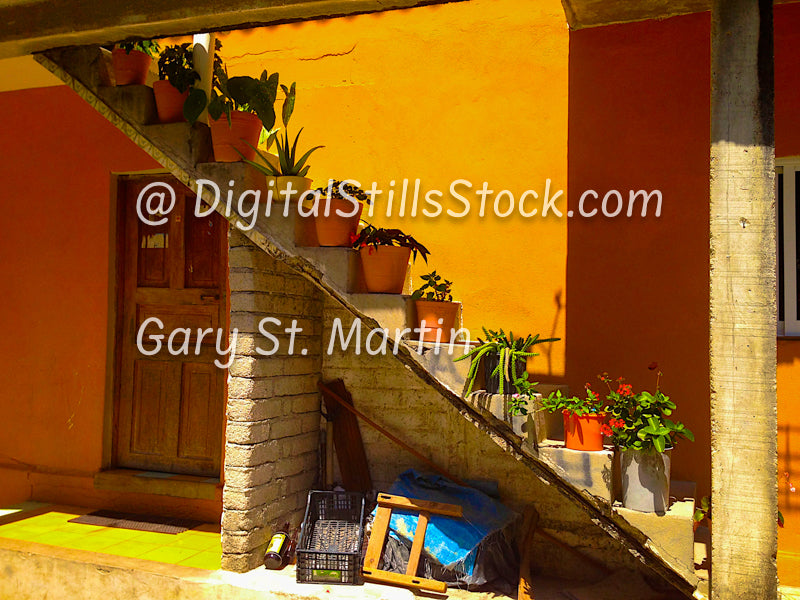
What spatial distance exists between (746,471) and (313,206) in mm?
2710

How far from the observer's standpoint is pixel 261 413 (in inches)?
182

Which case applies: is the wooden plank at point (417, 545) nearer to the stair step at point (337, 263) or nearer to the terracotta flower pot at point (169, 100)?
the stair step at point (337, 263)

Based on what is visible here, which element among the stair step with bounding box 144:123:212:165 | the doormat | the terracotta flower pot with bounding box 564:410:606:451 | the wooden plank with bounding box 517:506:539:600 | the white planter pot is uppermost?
the stair step with bounding box 144:123:212:165

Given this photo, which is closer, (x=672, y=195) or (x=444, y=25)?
(x=672, y=195)

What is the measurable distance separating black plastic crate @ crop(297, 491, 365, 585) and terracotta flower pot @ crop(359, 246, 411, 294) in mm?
1604

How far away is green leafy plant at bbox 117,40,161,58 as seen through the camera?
4.53 metres

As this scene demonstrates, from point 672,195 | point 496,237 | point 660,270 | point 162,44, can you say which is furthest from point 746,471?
point 162,44

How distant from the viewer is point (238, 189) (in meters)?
4.33

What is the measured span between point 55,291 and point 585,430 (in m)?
4.67

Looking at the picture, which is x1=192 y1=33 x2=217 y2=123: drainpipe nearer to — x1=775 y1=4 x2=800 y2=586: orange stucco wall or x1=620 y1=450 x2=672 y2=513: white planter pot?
x1=620 y1=450 x2=672 y2=513: white planter pot

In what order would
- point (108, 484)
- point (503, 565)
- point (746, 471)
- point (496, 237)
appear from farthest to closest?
1. point (108, 484)
2. point (496, 237)
3. point (503, 565)
4. point (746, 471)

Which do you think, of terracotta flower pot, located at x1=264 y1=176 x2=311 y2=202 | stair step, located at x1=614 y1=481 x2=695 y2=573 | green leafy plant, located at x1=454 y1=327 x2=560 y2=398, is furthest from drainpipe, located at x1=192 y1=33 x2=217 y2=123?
stair step, located at x1=614 y1=481 x2=695 y2=573

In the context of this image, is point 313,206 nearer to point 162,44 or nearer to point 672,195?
point 672,195

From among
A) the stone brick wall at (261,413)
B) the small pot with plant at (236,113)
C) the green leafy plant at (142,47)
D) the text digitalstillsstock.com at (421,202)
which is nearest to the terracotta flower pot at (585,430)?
the text digitalstillsstock.com at (421,202)
